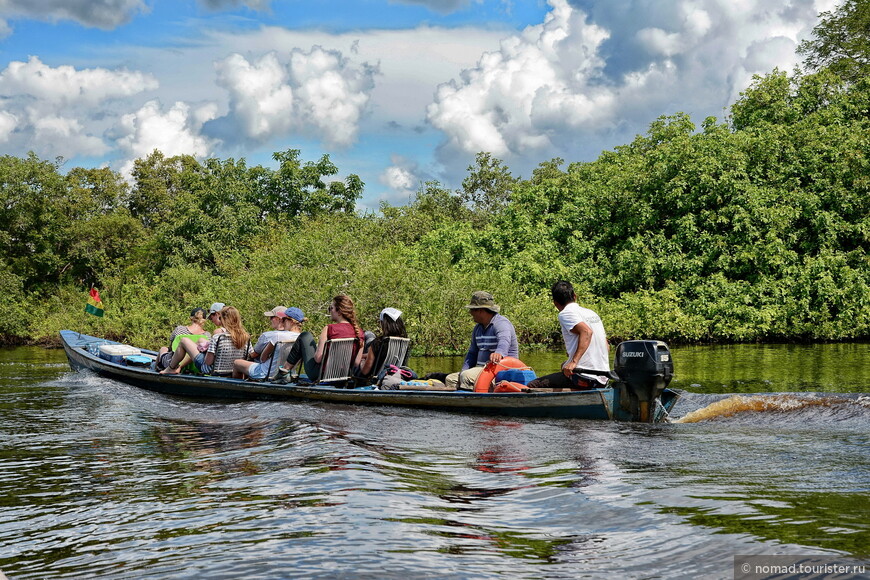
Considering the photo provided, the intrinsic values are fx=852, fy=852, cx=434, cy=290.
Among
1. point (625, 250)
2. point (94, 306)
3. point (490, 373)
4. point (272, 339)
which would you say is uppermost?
point (625, 250)

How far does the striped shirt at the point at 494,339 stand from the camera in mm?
9523

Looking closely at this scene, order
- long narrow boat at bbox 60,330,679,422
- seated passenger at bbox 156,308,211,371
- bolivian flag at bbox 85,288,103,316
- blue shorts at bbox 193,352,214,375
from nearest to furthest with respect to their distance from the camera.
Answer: long narrow boat at bbox 60,330,679,422, blue shorts at bbox 193,352,214,375, seated passenger at bbox 156,308,211,371, bolivian flag at bbox 85,288,103,316

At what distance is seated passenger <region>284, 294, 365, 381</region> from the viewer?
10.5 meters

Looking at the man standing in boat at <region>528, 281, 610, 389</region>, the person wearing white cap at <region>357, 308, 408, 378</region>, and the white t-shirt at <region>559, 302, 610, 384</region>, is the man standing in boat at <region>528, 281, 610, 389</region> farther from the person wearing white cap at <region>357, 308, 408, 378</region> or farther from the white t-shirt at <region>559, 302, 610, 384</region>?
the person wearing white cap at <region>357, 308, 408, 378</region>

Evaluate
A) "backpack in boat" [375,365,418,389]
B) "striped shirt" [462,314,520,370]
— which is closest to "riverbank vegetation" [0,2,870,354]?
"backpack in boat" [375,365,418,389]

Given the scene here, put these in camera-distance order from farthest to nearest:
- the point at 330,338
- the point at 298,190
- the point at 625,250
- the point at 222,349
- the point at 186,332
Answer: the point at 298,190, the point at 625,250, the point at 186,332, the point at 222,349, the point at 330,338

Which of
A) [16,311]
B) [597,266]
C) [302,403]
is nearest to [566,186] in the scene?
[597,266]

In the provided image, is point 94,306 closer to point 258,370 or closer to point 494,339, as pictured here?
point 258,370

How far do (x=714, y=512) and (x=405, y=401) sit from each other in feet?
17.9

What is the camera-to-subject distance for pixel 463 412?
9.41 metres

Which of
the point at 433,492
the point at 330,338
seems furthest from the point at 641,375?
the point at 330,338

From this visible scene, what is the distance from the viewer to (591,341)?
867cm

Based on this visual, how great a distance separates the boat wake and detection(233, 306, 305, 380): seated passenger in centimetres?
515

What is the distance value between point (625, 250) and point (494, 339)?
16.9 meters
